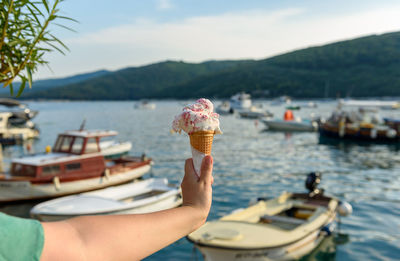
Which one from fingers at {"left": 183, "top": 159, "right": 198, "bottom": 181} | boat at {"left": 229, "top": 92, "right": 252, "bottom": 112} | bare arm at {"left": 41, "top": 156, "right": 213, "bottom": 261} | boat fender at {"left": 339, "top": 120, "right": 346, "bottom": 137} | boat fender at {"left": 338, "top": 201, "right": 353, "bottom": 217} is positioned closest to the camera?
bare arm at {"left": 41, "top": 156, "right": 213, "bottom": 261}

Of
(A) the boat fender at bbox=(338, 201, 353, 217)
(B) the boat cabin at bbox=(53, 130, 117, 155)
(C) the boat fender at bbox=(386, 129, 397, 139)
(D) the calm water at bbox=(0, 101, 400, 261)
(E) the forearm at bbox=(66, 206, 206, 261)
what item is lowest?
(D) the calm water at bbox=(0, 101, 400, 261)

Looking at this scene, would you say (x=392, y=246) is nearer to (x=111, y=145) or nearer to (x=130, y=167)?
(x=130, y=167)

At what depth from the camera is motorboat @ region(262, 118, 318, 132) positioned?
4959cm

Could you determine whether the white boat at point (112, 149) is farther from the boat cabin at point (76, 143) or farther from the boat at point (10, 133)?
the boat at point (10, 133)

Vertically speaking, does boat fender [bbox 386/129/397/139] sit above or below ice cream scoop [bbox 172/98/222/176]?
below

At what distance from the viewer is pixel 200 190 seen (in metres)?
1.84

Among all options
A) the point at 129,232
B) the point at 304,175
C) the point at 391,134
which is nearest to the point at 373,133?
the point at 391,134

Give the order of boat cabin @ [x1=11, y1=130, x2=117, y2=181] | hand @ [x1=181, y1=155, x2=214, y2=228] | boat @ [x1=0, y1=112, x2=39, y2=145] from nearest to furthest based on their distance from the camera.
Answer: hand @ [x1=181, y1=155, x2=214, y2=228], boat cabin @ [x1=11, y1=130, x2=117, y2=181], boat @ [x1=0, y1=112, x2=39, y2=145]

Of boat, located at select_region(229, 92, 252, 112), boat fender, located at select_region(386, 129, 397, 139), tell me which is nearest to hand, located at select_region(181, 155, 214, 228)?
boat fender, located at select_region(386, 129, 397, 139)

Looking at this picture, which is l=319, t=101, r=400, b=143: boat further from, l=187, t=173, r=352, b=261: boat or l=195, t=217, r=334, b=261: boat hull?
l=195, t=217, r=334, b=261: boat hull

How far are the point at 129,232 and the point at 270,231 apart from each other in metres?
9.28

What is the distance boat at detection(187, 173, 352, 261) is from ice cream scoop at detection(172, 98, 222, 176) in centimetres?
725

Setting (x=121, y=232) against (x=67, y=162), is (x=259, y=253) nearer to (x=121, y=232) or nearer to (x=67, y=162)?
(x=121, y=232)

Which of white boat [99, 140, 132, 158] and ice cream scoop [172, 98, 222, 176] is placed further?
white boat [99, 140, 132, 158]
